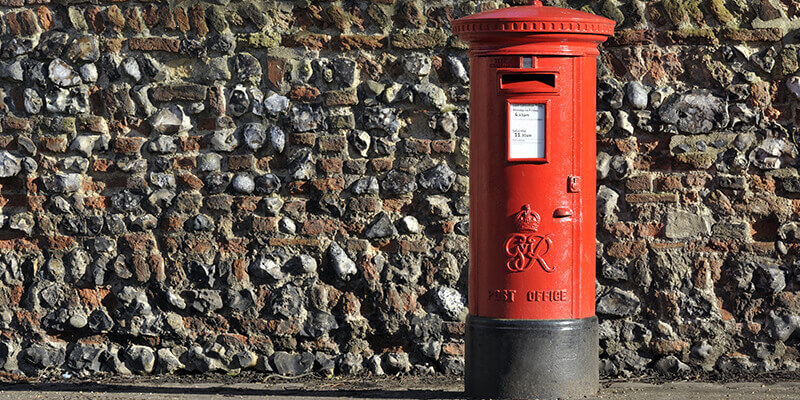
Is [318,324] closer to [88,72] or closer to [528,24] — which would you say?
[88,72]

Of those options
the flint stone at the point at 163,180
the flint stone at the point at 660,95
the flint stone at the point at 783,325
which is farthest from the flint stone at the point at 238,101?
the flint stone at the point at 783,325

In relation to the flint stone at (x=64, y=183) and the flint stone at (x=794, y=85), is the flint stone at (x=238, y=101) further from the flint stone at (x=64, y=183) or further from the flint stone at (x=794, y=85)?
the flint stone at (x=794, y=85)

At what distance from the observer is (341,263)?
20.2 feet

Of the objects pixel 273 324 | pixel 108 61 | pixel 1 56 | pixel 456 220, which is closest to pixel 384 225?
pixel 456 220

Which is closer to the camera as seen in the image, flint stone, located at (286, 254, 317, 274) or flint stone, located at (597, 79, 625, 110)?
flint stone, located at (597, 79, 625, 110)

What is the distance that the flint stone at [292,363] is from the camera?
245 inches

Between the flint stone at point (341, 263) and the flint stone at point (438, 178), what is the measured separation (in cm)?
59

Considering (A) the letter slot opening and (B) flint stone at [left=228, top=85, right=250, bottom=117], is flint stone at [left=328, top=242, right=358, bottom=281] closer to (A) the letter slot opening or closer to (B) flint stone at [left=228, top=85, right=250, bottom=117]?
(B) flint stone at [left=228, top=85, right=250, bottom=117]

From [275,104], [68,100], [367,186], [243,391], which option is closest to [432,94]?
[367,186]

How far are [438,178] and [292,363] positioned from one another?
1.33 meters

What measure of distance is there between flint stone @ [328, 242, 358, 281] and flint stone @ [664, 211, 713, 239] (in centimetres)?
174

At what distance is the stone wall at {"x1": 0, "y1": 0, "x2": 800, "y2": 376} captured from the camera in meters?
5.98

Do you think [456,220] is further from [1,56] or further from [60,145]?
[1,56]

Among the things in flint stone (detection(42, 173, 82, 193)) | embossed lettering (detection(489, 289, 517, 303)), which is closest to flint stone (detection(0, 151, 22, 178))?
flint stone (detection(42, 173, 82, 193))
